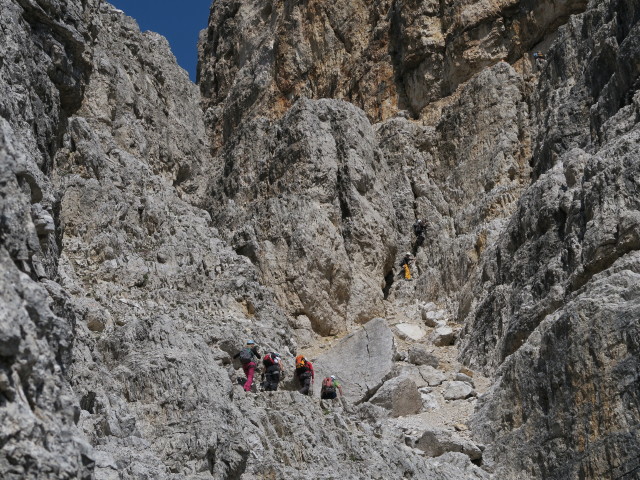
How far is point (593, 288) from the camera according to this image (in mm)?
22281

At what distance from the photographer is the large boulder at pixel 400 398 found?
25.2 m

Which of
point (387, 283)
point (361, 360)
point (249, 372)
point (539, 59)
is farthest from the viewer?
point (539, 59)

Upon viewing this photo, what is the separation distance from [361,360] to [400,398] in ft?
7.95

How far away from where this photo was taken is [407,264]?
35719 millimetres

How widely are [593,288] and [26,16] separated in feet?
43.1

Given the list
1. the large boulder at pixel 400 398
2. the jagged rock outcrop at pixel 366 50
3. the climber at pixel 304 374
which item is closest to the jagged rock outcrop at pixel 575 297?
the large boulder at pixel 400 398

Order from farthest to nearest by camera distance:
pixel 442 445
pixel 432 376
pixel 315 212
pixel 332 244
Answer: pixel 315 212, pixel 332 244, pixel 432 376, pixel 442 445

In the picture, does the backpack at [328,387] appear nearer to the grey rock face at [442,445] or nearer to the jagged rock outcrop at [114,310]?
the jagged rock outcrop at [114,310]

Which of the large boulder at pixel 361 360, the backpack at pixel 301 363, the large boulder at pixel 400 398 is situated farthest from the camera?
the large boulder at pixel 361 360

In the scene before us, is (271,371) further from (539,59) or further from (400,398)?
(539,59)

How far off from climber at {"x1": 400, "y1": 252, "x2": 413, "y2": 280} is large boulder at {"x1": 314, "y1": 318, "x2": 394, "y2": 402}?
22.4ft

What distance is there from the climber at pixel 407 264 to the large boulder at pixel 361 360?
682 centimetres

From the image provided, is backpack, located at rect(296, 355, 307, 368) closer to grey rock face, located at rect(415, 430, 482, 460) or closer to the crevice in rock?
grey rock face, located at rect(415, 430, 482, 460)

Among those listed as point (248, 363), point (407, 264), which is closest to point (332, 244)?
point (407, 264)
